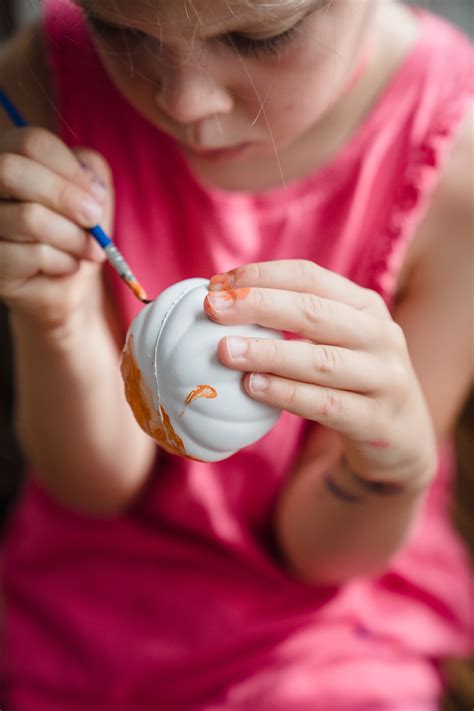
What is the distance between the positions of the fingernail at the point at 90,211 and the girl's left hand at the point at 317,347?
12 centimetres

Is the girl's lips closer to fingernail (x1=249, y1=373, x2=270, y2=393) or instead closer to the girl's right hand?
the girl's right hand

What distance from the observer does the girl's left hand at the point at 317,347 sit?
0.43 m

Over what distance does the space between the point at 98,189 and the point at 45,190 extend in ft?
0.13

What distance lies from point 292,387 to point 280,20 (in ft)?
0.65

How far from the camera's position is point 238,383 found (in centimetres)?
45

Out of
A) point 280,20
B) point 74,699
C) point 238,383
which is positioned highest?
point 280,20

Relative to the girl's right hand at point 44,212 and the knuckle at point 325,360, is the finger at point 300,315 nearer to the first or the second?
the knuckle at point 325,360

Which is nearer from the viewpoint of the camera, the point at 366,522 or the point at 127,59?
the point at 127,59

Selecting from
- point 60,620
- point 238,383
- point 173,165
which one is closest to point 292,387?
point 238,383

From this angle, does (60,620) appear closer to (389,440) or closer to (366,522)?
(366,522)

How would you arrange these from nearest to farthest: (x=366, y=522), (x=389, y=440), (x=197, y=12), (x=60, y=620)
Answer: (x=197, y=12), (x=389, y=440), (x=366, y=522), (x=60, y=620)

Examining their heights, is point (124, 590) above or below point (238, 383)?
below

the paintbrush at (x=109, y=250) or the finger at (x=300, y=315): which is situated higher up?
the paintbrush at (x=109, y=250)

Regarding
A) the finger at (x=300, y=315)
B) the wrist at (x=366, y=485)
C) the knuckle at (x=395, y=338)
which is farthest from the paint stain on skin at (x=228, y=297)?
the wrist at (x=366, y=485)
